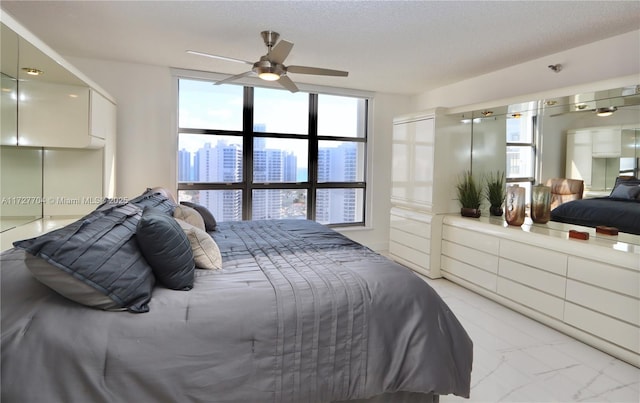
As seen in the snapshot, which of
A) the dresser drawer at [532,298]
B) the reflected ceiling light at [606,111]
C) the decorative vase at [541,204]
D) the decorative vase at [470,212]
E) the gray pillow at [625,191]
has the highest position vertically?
the reflected ceiling light at [606,111]

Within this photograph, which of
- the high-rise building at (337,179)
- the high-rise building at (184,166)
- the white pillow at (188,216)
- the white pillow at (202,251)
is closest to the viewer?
the white pillow at (202,251)

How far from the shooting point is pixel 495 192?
3.98 m

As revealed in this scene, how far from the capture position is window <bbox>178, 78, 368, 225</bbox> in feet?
14.5

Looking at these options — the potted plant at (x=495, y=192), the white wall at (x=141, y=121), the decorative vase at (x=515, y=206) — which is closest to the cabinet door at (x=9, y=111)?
the white wall at (x=141, y=121)

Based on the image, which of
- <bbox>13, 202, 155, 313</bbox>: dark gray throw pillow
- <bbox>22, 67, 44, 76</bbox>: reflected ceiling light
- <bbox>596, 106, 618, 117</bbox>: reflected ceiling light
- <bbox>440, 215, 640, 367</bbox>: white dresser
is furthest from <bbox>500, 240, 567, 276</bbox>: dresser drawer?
<bbox>22, 67, 44, 76</bbox>: reflected ceiling light

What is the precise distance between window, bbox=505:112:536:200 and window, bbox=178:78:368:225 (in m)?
2.06

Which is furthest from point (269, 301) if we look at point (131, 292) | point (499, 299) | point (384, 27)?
point (499, 299)

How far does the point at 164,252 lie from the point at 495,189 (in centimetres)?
362

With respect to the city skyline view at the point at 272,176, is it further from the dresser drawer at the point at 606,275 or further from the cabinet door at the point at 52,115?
the dresser drawer at the point at 606,275

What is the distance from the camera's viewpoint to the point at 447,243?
13.3 ft

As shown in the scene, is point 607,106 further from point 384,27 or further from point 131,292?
point 131,292

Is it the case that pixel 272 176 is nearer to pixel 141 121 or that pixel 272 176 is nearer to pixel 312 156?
pixel 312 156

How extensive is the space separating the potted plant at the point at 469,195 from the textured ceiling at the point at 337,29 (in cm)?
129

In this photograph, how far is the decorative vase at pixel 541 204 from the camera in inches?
134
